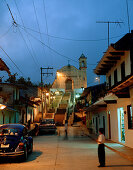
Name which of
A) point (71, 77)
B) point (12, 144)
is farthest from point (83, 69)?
point (12, 144)

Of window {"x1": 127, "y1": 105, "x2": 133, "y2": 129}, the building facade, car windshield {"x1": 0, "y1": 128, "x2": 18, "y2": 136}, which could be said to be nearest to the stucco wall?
the building facade

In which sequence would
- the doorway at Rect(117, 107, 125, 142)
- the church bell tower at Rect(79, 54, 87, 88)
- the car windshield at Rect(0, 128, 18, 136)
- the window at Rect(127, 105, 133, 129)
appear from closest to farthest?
1. the car windshield at Rect(0, 128, 18, 136)
2. the window at Rect(127, 105, 133, 129)
3. the doorway at Rect(117, 107, 125, 142)
4. the church bell tower at Rect(79, 54, 87, 88)

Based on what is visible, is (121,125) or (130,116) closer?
(130,116)

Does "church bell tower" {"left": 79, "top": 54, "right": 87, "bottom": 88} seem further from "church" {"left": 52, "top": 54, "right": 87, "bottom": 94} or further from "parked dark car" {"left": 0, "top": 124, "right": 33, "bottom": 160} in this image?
"parked dark car" {"left": 0, "top": 124, "right": 33, "bottom": 160}

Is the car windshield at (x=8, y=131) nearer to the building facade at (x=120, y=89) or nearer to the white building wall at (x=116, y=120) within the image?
the building facade at (x=120, y=89)

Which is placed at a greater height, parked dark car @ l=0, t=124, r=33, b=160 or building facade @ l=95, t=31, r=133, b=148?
building facade @ l=95, t=31, r=133, b=148

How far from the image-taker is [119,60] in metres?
17.4

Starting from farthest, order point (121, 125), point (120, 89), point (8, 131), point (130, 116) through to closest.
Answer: point (121, 125) → point (130, 116) → point (120, 89) → point (8, 131)

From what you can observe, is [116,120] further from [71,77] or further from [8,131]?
[71,77]

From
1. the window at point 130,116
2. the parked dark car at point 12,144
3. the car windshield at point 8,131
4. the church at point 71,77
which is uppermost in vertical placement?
the church at point 71,77

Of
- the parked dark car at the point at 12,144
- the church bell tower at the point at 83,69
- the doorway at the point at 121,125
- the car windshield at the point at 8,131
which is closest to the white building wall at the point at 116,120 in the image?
the doorway at the point at 121,125

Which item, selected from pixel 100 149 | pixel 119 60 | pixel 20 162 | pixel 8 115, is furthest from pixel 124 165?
pixel 8 115

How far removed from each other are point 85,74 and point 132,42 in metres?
55.1

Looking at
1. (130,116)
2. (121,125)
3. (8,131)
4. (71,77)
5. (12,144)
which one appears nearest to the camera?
(12,144)
